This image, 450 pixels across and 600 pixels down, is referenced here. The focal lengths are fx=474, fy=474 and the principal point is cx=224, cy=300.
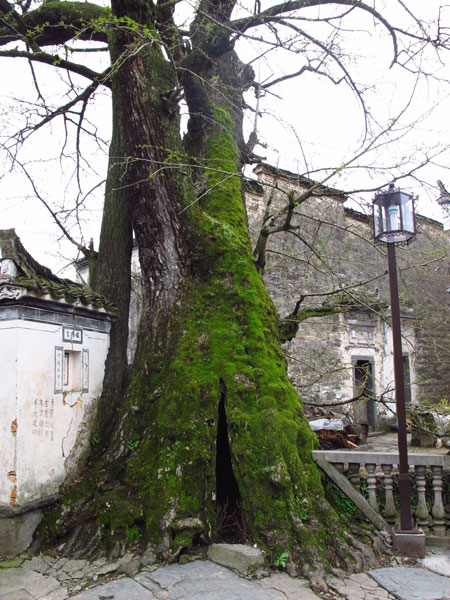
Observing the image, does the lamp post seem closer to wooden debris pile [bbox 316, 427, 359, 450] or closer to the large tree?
the large tree

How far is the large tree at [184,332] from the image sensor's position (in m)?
4.02

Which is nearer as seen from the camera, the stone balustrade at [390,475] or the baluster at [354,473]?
the stone balustrade at [390,475]

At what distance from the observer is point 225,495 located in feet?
15.3

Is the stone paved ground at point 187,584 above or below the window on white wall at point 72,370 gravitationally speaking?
below

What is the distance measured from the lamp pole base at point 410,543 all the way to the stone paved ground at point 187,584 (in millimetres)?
293

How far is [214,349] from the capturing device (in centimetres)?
477

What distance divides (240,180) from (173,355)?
2.96 meters

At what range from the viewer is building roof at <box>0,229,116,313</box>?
4.29 m

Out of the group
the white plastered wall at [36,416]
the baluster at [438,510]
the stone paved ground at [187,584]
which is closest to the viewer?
the stone paved ground at [187,584]

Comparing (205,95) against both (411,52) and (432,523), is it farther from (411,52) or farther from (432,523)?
(432,523)

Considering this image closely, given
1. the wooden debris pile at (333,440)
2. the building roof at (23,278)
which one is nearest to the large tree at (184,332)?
the building roof at (23,278)

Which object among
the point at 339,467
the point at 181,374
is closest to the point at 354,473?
the point at 339,467

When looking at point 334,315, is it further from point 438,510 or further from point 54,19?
point 54,19

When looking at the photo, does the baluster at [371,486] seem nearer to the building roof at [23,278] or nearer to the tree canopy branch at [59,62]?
the building roof at [23,278]
